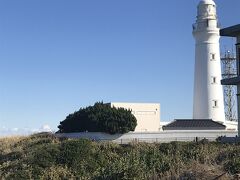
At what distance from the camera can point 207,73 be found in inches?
2520

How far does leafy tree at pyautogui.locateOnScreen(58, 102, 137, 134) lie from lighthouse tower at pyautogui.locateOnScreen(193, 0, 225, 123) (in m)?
9.68

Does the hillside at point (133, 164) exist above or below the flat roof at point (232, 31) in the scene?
Result: below

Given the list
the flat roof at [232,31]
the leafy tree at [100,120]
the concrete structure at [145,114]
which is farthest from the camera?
the concrete structure at [145,114]

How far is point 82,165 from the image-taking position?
22.4 metres

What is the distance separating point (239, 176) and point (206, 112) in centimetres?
5081

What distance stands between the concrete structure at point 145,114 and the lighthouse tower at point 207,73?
16.7 feet

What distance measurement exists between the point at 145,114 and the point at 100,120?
1077 cm

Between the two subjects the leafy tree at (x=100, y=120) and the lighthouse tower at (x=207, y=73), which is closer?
the leafy tree at (x=100, y=120)

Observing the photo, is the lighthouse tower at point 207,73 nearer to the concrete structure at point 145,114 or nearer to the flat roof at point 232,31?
the concrete structure at point 145,114

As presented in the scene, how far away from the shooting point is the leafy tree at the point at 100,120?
55.8 metres

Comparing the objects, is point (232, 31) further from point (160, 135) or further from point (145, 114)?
point (145, 114)

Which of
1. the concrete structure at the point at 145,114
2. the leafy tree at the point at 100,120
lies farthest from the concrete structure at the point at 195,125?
the leafy tree at the point at 100,120

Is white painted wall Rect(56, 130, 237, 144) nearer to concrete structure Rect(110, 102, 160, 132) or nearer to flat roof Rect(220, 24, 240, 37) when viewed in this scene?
concrete structure Rect(110, 102, 160, 132)

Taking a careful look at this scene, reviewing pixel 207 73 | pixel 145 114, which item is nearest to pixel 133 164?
pixel 207 73
